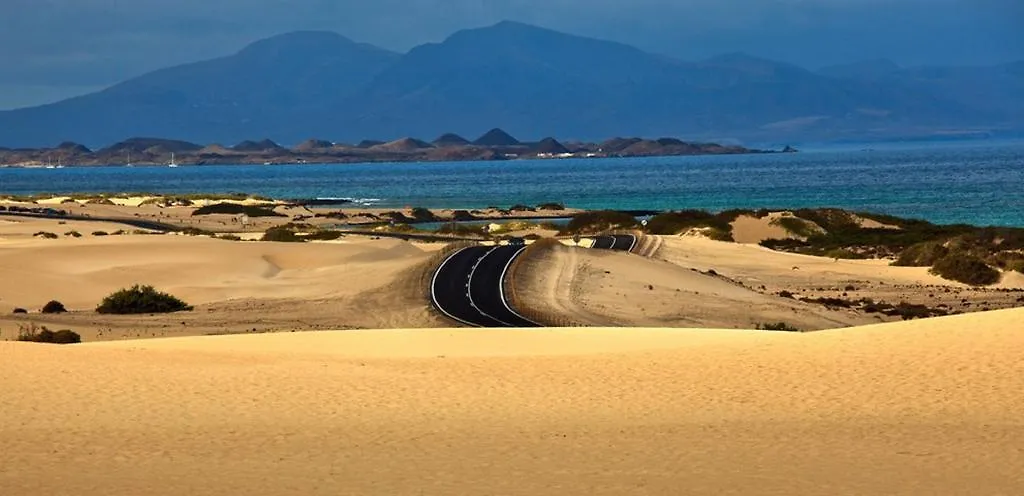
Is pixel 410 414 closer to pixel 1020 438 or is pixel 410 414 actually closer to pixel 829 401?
pixel 829 401

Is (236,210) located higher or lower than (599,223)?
higher

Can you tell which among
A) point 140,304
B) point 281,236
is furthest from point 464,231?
point 140,304

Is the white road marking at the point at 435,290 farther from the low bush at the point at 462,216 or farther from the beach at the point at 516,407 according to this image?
the low bush at the point at 462,216

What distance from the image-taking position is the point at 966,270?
56.6 m

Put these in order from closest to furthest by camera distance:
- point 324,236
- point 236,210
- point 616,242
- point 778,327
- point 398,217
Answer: point 778,327, point 616,242, point 324,236, point 398,217, point 236,210

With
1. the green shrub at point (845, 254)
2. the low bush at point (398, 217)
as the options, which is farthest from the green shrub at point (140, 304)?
the low bush at point (398, 217)

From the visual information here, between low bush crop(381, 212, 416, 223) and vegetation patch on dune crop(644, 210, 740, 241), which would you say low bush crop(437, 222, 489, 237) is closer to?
vegetation patch on dune crop(644, 210, 740, 241)

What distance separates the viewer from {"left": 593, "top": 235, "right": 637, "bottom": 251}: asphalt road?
71750mm

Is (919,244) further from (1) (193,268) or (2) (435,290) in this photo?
(1) (193,268)

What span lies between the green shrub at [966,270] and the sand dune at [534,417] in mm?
30617

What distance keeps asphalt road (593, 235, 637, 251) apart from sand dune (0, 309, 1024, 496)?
42925 millimetres

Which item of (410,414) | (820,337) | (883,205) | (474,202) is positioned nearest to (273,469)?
(410,414)

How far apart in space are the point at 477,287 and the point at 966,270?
73.9ft

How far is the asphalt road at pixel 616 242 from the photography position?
235 ft
